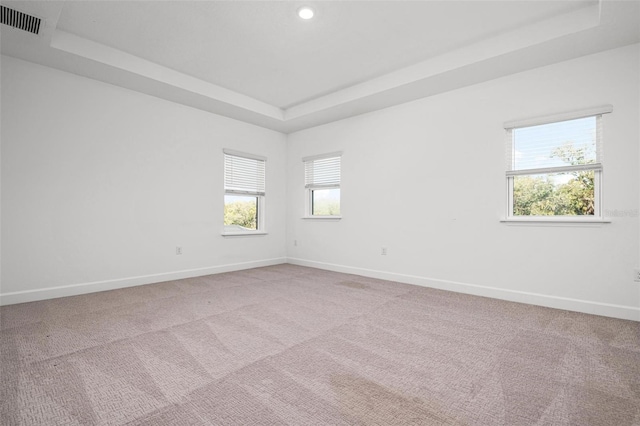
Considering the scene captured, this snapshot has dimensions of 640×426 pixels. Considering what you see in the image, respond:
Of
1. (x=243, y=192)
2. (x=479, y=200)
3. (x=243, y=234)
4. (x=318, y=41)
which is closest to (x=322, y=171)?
(x=243, y=192)

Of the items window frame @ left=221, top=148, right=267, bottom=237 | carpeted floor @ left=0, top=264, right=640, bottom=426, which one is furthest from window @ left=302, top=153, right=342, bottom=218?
carpeted floor @ left=0, top=264, right=640, bottom=426

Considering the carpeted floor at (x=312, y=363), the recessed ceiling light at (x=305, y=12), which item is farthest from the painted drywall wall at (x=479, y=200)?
the recessed ceiling light at (x=305, y=12)

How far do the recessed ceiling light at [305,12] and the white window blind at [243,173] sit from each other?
9.23 feet

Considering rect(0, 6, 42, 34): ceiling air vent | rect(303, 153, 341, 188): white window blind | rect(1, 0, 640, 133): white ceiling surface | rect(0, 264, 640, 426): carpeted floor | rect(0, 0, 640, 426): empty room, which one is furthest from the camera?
rect(303, 153, 341, 188): white window blind

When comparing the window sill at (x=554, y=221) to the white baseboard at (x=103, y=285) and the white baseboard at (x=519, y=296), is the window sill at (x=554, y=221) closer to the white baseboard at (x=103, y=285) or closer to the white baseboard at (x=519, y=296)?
the white baseboard at (x=519, y=296)

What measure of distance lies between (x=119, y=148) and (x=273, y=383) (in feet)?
12.1

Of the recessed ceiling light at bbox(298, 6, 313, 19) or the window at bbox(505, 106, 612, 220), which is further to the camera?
the window at bbox(505, 106, 612, 220)

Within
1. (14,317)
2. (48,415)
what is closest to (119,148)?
(14,317)

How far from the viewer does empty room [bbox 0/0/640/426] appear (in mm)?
1775

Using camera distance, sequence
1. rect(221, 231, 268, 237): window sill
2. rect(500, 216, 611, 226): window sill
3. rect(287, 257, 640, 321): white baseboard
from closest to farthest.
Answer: rect(287, 257, 640, 321): white baseboard, rect(500, 216, 611, 226): window sill, rect(221, 231, 268, 237): window sill

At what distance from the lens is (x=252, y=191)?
5.60 meters

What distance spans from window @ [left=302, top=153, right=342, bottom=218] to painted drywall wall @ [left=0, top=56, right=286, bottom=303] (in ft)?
4.78

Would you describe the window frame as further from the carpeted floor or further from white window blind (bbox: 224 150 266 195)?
the carpeted floor

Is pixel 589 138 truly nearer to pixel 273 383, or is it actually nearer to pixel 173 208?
pixel 273 383
